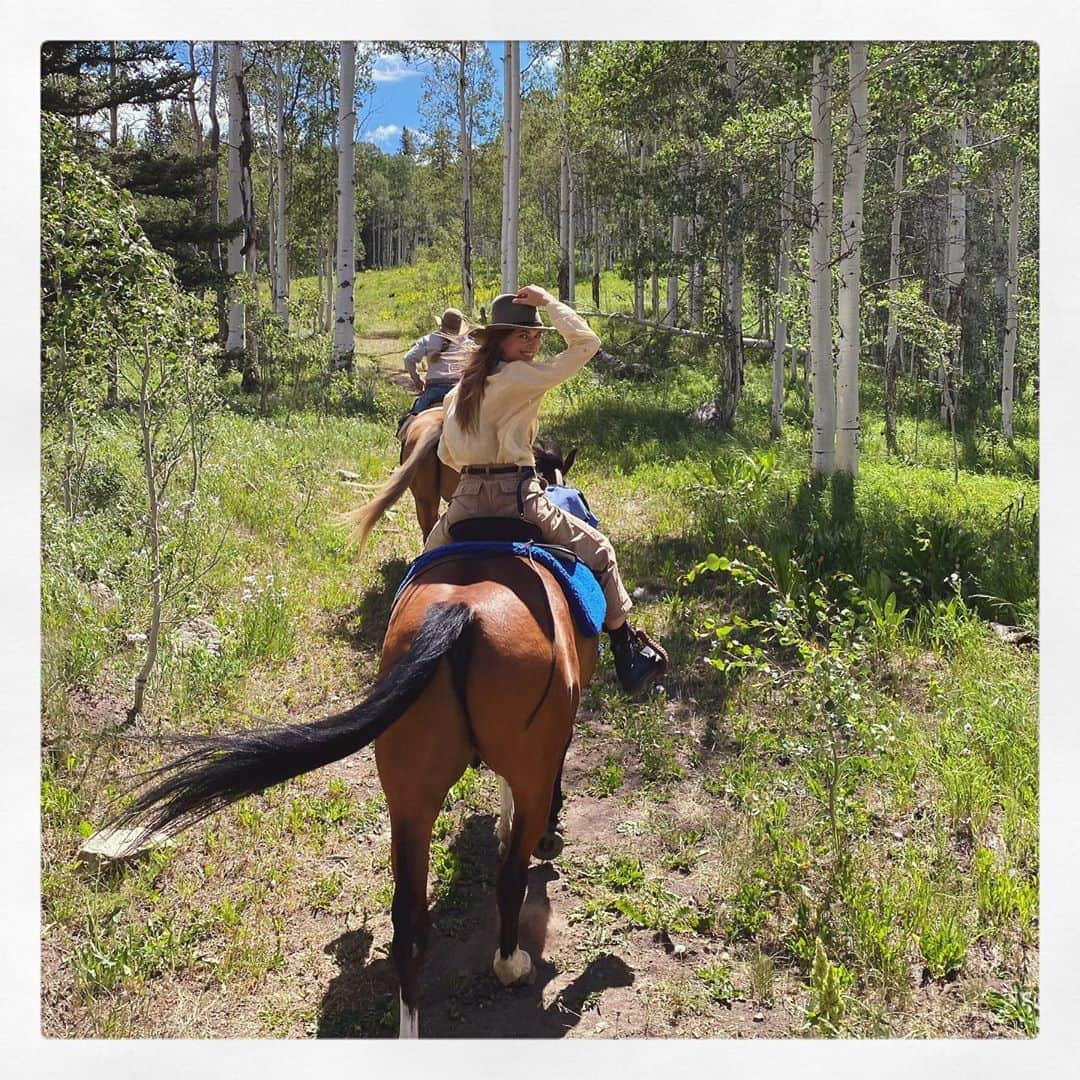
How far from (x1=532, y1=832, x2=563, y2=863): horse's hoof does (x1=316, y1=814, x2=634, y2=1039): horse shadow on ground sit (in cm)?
21

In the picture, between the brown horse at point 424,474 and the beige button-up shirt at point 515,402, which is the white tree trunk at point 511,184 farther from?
the beige button-up shirt at point 515,402

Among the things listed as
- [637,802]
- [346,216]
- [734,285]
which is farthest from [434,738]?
[346,216]

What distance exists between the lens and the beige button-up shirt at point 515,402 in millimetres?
3389

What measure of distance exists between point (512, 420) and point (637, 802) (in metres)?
2.13

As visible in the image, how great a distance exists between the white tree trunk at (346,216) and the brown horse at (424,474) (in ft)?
24.5

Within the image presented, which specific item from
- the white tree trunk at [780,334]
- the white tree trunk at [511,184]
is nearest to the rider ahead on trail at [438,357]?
the white tree trunk at [511,184]

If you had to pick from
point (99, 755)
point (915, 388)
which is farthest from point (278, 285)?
point (99, 755)

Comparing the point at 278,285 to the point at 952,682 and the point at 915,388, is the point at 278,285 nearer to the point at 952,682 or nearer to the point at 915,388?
the point at 915,388

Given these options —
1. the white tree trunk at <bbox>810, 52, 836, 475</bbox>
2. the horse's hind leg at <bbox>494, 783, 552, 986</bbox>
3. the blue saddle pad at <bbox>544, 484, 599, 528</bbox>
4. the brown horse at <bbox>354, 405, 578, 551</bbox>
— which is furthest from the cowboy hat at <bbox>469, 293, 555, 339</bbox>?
the white tree trunk at <bbox>810, 52, 836, 475</bbox>

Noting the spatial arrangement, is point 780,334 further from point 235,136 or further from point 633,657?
point 633,657

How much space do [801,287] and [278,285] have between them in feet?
37.7

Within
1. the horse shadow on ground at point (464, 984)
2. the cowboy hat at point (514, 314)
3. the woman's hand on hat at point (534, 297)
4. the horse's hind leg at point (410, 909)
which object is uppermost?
the woman's hand on hat at point (534, 297)

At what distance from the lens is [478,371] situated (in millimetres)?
3441

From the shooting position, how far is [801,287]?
1214 centimetres
